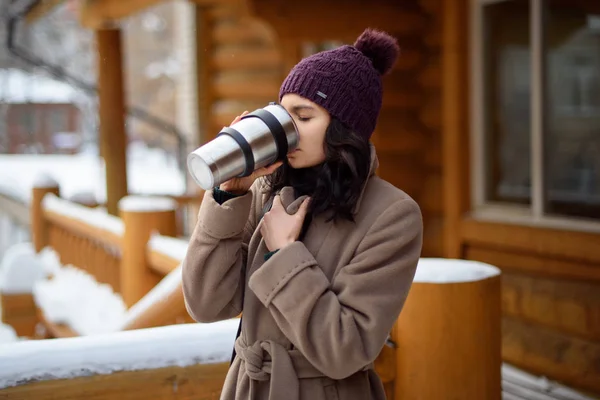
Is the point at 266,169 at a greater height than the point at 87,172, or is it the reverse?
the point at 266,169

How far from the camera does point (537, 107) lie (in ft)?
15.3

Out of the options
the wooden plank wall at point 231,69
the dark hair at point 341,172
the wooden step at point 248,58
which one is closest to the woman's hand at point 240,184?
the dark hair at point 341,172

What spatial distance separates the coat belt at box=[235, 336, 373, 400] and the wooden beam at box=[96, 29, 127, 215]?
7.00 metres

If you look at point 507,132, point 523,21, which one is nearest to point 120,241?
point 507,132

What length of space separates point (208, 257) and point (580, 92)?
11.7 feet

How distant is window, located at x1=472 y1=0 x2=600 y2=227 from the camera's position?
14.9 feet

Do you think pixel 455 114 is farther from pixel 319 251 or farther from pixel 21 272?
pixel 21 272

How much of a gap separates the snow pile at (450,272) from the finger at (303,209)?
0.73 meters

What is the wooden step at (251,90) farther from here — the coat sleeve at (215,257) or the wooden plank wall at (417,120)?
the coat sleeve at (215,257)

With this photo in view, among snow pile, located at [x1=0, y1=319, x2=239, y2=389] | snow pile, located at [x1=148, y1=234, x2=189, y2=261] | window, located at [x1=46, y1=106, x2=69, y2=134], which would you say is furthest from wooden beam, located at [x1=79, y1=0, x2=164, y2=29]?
window, located at [x1=46, y1=106, x2=69, y2=134]

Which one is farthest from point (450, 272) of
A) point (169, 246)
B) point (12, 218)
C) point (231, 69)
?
point (12, 218)

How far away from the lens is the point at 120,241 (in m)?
4.96

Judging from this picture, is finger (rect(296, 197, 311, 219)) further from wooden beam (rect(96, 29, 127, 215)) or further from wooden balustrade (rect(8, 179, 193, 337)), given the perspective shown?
wooden beam (rect(96, 29, 127, 215))

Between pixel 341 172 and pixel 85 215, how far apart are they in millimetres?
4935
